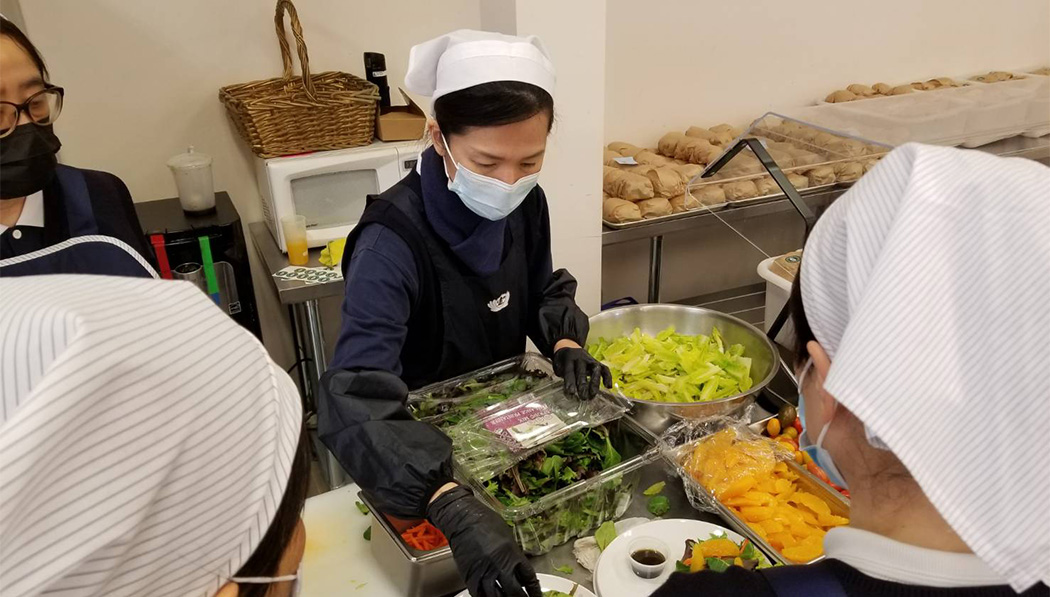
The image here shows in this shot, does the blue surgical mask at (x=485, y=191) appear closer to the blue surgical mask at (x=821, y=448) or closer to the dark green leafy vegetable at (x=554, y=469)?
the dark green leafy vegetable at (x=554, y=469)

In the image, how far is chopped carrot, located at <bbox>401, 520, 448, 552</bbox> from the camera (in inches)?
54.6

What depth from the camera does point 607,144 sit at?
3.79 meters

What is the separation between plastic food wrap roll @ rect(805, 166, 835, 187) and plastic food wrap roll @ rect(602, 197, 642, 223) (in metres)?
1.08

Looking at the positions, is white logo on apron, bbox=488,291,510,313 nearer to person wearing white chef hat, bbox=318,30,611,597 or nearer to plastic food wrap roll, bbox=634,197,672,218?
person wearing white chef hat, bbox=318,30,611,597

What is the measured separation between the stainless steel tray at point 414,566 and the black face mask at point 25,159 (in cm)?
111

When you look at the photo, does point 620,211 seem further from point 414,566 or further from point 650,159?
point 414,566

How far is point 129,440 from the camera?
56cm

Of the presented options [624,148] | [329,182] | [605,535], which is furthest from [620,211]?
[605,535]

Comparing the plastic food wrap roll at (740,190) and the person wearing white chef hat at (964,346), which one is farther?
the plastic food wrap roll at (740,190)

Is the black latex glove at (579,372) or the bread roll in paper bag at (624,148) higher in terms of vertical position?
the bread roll in paper bag at (624,148)

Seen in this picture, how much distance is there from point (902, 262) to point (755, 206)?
1780mm

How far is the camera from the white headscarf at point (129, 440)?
52 centimetres

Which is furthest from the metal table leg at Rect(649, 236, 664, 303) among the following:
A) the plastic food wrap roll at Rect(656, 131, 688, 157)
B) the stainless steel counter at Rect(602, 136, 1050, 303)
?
the plastic food wrap roll at Rect(656, 131, 688, 157)

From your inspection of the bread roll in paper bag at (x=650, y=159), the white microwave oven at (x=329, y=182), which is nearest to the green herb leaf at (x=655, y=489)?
the white microwave oven at (x=329, y=182)
